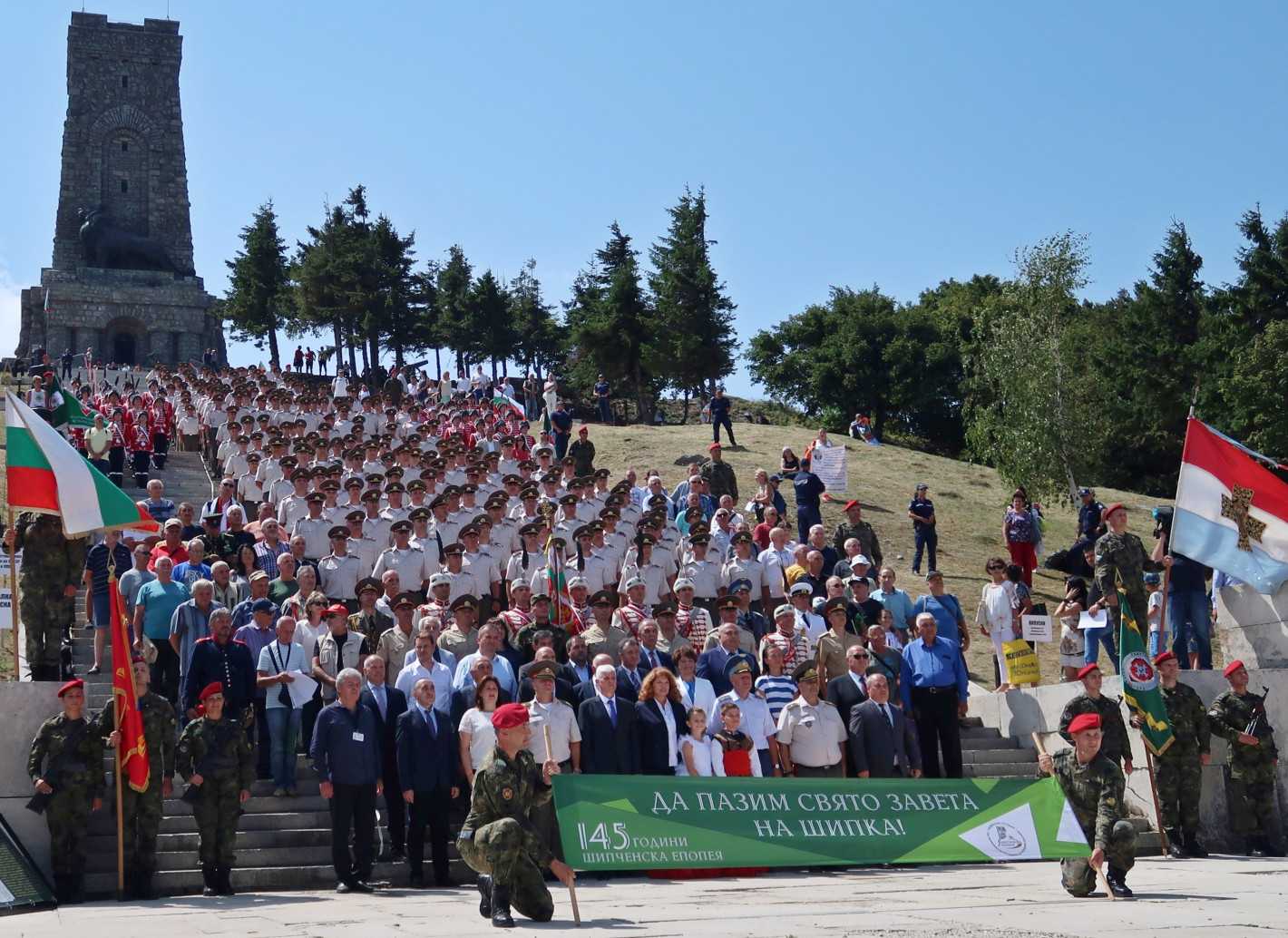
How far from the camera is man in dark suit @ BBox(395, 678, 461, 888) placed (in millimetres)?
10422

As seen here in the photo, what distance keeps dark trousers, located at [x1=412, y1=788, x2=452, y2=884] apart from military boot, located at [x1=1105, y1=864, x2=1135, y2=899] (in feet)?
15.8

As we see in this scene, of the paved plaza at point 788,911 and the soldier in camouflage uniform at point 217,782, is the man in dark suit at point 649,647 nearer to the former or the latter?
the paved plaza at point 788,911

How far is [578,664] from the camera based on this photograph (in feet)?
39.9

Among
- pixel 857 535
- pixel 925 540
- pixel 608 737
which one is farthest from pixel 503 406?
pixel 608 737

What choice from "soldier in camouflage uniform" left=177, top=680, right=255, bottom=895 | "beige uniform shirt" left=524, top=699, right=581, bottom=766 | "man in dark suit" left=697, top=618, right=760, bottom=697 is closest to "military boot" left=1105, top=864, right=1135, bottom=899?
"man in dark suit" left=697, top=618, right=760, bottom=697

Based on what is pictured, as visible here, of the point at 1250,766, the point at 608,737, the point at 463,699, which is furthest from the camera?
the point at 1250,766

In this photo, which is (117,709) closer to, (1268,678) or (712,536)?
(712,536)

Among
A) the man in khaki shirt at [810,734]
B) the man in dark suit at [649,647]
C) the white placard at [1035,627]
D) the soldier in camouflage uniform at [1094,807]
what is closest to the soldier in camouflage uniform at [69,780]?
the man in dark suit at [649,647]

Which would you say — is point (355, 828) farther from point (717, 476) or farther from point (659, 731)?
point (717, 476)

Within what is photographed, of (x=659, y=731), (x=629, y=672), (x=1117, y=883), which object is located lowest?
(x=1117, y=883)

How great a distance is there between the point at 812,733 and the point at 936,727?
174 centimetres

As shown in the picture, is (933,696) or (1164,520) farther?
(1164,520)

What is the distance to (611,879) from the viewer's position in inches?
412

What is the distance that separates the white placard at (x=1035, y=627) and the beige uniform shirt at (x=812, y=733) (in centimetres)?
260
